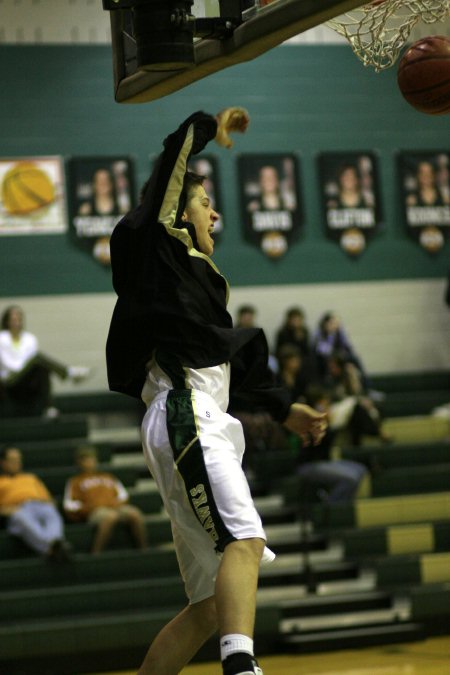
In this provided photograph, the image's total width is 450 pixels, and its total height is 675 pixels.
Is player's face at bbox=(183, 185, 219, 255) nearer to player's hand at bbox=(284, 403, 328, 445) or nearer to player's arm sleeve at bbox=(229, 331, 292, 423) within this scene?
player's arm sleeve at bbox=(229, 331, 292, 423)

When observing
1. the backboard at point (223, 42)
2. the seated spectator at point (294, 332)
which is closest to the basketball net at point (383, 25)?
the backboard at point (223, 42)

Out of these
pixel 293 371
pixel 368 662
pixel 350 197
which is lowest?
pixel 368 662

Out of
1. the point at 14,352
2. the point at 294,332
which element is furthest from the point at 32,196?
the point at 294,332

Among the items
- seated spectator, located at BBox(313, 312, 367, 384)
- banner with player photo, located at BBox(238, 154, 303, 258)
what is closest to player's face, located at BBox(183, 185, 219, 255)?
seated spectator, located at BBox(313, 312, 367, 384)

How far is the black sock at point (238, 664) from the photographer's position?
130 inches

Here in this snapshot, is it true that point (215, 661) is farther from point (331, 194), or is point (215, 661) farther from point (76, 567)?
point (331, 194)

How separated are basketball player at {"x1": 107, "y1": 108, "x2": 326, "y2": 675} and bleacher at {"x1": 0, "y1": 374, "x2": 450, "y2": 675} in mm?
4662

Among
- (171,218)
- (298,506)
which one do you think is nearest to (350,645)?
(298,506)

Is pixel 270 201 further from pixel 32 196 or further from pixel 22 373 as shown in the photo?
pixel 22 373

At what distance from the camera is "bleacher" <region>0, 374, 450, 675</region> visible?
8195 mm

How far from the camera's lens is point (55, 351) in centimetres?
1341

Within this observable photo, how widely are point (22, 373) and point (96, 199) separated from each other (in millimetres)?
2871

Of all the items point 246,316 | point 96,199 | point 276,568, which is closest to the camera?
point 276,568

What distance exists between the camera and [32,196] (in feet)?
43.9
